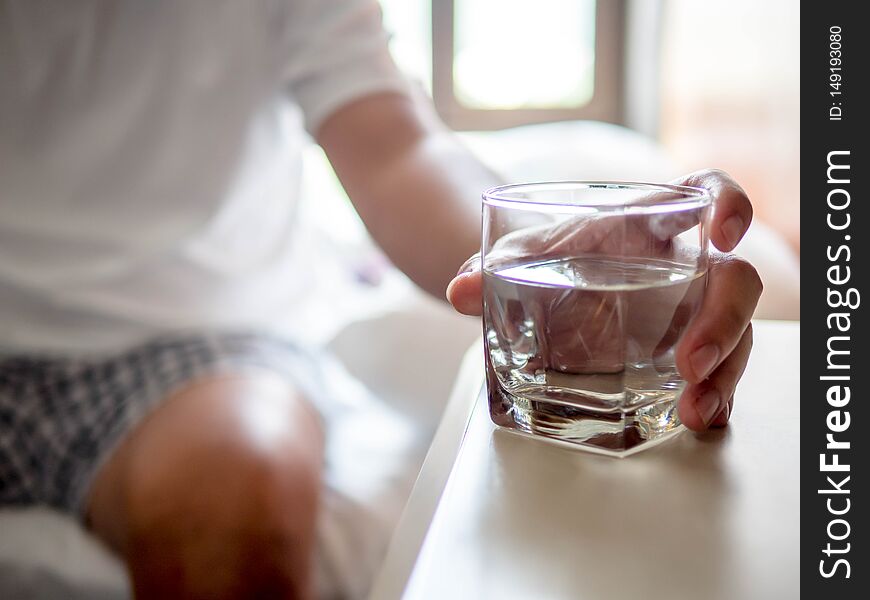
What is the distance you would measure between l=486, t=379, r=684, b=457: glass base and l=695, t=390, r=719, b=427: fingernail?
0.01m

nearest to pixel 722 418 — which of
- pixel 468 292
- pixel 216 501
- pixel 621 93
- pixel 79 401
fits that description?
pixel 468 292

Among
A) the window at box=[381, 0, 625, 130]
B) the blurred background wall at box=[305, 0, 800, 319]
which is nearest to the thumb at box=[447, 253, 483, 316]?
the blurred background wall at box=[305, 0, 800, 319]

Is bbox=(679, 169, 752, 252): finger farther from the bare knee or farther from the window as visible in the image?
the window

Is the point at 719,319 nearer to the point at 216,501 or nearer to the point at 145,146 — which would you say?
the point at 216,501

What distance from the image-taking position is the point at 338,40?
2.92 ft

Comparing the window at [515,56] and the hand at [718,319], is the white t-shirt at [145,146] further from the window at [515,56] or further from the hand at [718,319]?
the window at [515,56]

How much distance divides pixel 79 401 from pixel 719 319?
25.2 inches

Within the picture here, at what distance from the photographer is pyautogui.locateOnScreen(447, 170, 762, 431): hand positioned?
1.15ft

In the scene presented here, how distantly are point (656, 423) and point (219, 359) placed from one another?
1.73ft

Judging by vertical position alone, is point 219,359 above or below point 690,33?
below

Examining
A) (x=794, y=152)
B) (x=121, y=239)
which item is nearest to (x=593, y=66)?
(x=794, y=152)

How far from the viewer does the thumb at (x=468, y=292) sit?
16.8 inches

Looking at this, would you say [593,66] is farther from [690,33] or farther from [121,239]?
[121,239]
